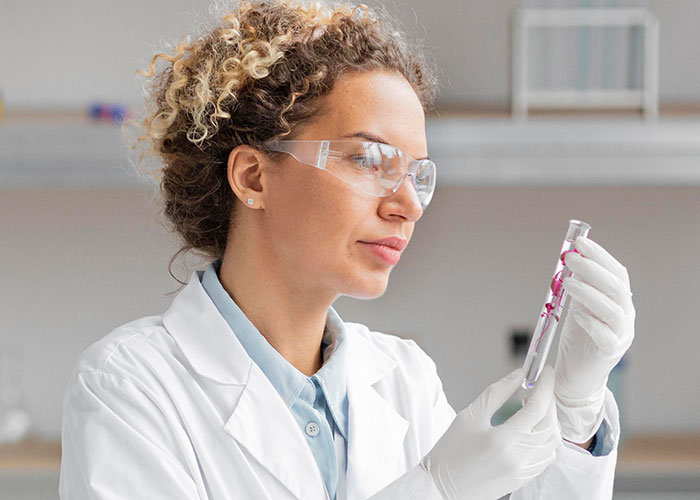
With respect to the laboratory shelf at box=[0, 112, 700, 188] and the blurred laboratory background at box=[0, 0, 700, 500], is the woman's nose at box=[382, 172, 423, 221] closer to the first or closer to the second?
the laboratory shelf at box=[0, 112, 700, 188]

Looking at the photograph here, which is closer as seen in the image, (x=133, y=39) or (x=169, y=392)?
(x=169, y=392)

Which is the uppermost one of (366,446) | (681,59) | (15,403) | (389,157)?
(681,59)

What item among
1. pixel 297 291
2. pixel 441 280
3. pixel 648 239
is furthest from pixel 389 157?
pixel 648 239

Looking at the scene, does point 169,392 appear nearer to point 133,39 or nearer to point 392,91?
point 392,91

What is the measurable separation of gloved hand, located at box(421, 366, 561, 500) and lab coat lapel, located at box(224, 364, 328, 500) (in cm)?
15

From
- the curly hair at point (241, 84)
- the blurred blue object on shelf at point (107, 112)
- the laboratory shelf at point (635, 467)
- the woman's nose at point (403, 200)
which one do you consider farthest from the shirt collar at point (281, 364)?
the laboratory shelf at point (635, 467)

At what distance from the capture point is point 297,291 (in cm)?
107

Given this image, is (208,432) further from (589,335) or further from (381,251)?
(589,335)

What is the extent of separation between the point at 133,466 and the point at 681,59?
189 centimetres

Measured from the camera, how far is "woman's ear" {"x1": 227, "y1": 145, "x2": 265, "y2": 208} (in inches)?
41.8

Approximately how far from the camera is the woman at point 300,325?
0.95 meters

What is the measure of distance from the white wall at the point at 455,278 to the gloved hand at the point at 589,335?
47.6 inches

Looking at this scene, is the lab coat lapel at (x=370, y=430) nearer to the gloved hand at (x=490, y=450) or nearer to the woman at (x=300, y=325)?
the woman at (x=300, y=325)

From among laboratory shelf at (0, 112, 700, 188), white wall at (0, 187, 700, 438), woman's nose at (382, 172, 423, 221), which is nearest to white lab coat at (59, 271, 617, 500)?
woman's nose at (382, 172, 423, 221)
